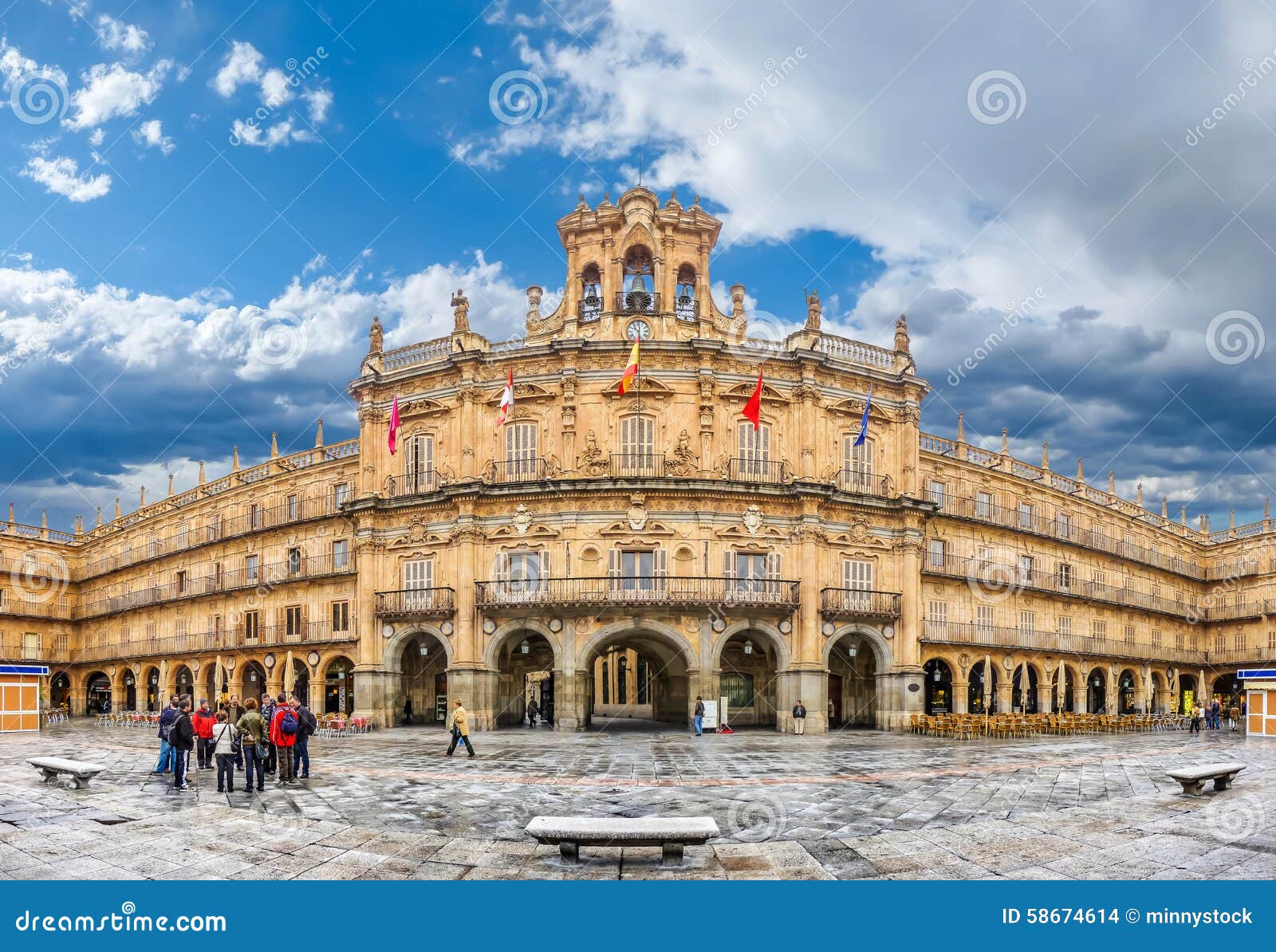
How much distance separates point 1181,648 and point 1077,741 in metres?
35.1

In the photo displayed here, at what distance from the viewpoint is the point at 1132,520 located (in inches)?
2366

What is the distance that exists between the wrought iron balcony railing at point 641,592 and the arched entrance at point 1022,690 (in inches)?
716

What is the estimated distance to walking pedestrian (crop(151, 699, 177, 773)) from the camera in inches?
784

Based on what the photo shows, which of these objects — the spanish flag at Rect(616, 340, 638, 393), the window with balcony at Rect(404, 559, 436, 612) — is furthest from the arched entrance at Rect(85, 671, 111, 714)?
the spanish flag at Rect(616, 340, 638, 393)

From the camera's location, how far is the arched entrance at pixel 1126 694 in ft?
190

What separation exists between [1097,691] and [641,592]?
33956 millimetres

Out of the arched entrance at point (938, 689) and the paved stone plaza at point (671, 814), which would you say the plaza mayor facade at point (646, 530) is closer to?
the arched entrance at point (938, 689)

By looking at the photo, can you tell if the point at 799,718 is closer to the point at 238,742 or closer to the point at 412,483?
the point at 412,483

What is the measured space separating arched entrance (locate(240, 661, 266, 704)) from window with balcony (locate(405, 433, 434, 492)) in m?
15.8

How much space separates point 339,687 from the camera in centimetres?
4856

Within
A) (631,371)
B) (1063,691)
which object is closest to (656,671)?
(631,371)

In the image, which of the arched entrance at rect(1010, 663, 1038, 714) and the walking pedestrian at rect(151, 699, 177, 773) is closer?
the walking pedestrian at rect(151, 699, 177, 773)

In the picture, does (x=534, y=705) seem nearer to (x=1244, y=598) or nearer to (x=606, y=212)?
(x=606, y=212)

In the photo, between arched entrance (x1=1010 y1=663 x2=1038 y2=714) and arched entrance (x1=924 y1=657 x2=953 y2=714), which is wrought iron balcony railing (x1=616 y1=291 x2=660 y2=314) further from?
arched entrance (x1=1010 y1=663 x2=1038 y2=714)
